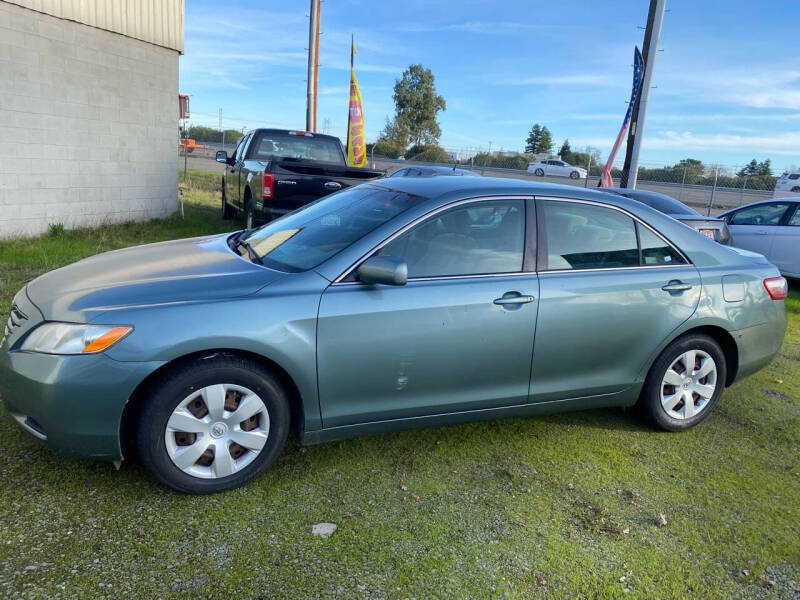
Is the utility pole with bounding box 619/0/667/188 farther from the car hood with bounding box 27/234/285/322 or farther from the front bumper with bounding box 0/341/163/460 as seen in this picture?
the front bumper with bounding box 0/341/163/460

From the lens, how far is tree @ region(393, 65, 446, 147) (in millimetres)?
57094

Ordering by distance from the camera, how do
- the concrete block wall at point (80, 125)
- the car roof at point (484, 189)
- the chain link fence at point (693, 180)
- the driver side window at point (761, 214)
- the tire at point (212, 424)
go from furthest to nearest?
the chain link fence at point (693, 180) < the driver side window at point (761, 214) < the concrete block wall at point (80, 125) < the car roof at point (484, 189) < the tire at point (212, 424)

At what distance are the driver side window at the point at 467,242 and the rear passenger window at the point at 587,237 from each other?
21 cm

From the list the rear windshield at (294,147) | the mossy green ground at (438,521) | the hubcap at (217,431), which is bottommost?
the mossy green ground at (438,521)

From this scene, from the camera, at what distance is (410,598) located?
2.54m

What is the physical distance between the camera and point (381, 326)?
10.6 feet

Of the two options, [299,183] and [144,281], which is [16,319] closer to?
[144,281]

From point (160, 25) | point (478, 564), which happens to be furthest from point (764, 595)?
point (160, 25)

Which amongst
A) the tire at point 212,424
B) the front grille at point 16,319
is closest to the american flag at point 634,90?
the tire at point 212,424

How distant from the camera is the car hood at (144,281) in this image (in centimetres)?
300

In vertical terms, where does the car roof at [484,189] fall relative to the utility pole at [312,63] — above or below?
below

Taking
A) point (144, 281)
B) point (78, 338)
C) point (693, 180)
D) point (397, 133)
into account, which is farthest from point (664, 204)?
point (397, 133)

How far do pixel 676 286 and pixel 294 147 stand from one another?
28.9 feet

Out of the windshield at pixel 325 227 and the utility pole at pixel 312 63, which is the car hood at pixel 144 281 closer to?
the windshield at pixel 325 227
